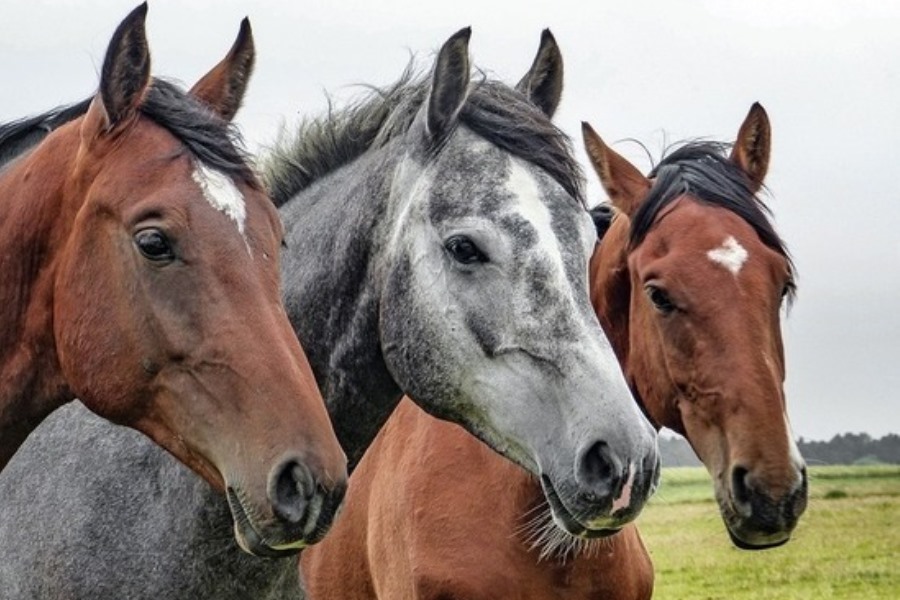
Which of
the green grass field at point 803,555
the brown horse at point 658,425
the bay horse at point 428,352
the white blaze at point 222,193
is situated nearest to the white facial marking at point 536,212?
the bay horse at point 428,352

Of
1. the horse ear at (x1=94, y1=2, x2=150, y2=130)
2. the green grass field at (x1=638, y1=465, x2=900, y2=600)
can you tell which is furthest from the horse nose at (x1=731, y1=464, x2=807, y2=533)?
the green grass field at (x1=638, y1=465, x2=900, y2=600)

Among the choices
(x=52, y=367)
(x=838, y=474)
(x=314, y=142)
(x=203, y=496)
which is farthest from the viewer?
(x=838, y=474)

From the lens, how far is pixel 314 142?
652 centimetres

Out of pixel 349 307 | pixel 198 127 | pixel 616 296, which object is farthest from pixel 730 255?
pixel 198 127

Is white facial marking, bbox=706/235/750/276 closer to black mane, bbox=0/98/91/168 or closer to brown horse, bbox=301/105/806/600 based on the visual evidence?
brown horse, bbox=301/105/806/600

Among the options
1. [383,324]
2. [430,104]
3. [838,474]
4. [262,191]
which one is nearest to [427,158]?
[430,104]

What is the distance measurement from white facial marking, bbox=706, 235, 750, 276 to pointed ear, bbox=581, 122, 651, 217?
31.0 inches

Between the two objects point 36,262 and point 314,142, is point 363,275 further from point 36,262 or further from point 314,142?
point 36,262

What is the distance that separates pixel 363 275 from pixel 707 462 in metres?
1.97

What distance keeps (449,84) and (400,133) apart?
0.39 meters

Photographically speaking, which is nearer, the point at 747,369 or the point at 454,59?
the point at 454,59

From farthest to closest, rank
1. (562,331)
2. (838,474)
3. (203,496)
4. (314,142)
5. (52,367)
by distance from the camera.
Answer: (838,474)
(314,142)
(203,496)
(562,331)
(52,367)

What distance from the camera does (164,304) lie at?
4.57 metres

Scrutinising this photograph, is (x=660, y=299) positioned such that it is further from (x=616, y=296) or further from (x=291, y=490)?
(x=291, y=490)
